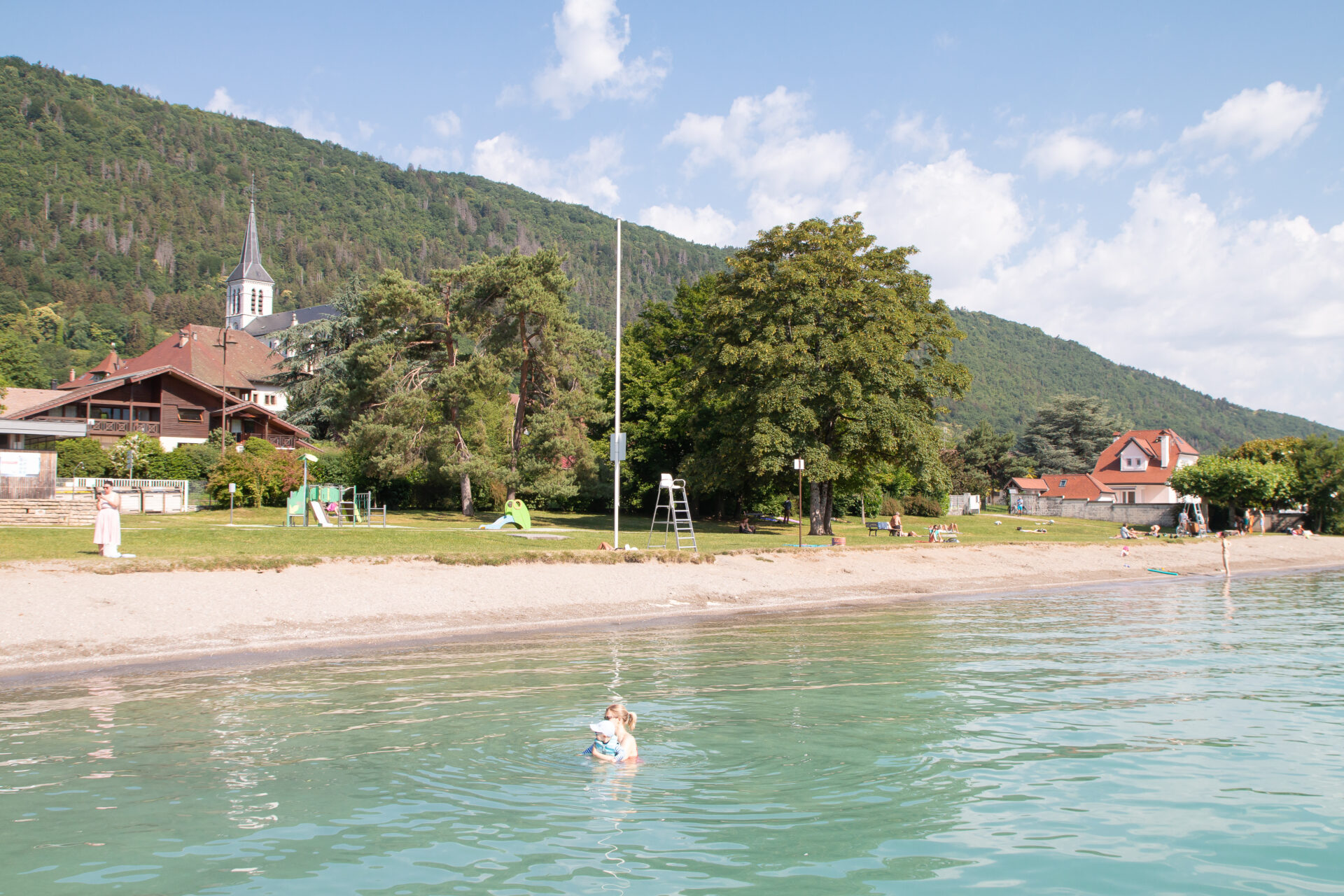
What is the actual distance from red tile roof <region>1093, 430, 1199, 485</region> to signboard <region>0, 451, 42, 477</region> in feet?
307

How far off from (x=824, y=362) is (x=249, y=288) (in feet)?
546

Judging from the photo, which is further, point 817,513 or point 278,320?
point 278,320

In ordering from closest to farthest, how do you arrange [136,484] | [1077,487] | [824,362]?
[824,362] → [136,484] → [1077,487]

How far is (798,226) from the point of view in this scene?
133ft

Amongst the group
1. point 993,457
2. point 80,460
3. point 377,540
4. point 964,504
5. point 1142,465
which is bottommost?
point 377,540

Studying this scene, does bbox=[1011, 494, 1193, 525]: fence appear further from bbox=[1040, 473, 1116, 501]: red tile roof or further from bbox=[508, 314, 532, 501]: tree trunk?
bbox=[508, 314, 532, 501]: tree trunk

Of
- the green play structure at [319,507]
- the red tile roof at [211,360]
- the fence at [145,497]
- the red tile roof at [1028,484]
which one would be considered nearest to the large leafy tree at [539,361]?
the green play structure at [319,507]

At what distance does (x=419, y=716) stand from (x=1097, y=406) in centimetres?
11885

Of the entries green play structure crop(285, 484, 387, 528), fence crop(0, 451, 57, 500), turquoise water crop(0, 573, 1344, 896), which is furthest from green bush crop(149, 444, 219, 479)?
turquoise water crop(0, 573, 1344, 896)

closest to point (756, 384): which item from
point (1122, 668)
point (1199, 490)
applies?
point (1122, 668)

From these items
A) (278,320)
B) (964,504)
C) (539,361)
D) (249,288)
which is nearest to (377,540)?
(539,361)

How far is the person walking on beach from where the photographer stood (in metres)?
9.71

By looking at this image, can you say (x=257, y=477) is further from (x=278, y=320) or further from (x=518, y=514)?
(x=278, y=320)

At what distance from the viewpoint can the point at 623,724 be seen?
977 cm
